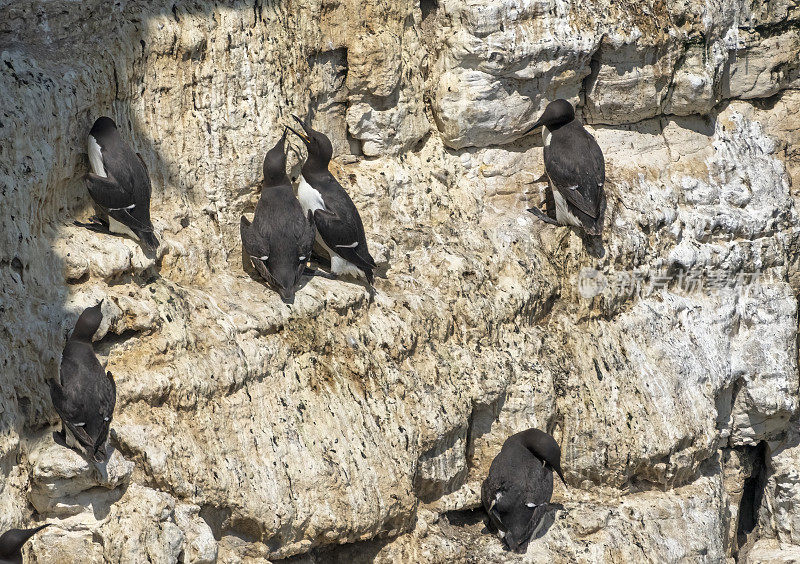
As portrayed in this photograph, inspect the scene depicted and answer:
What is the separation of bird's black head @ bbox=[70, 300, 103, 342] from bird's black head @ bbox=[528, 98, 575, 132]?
4206 millimetres

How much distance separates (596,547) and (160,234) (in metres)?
3.81

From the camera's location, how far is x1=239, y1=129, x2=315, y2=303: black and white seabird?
25.7 ft

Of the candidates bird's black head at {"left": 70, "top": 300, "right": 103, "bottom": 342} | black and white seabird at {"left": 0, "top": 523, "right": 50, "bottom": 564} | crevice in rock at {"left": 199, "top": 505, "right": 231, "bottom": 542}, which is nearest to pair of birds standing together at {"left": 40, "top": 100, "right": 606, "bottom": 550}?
bird's black head at {"left": 70, "top": 300, "right": 103, "bottom": 342}

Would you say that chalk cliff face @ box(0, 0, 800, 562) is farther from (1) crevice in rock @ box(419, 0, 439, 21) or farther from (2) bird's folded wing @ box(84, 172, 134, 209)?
(2) bird's folded wing @ box(84, 172, 134, 209)

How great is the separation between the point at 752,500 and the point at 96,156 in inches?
286

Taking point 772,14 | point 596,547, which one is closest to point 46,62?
point 596,547

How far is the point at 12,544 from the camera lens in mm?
5988

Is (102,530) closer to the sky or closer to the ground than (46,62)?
closer to the ground

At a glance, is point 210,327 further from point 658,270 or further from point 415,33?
point 658,270

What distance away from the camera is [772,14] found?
1028cm

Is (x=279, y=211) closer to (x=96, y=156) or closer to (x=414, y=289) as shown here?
(x=414, y=289)

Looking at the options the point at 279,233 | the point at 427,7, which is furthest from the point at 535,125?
the point at 279,233

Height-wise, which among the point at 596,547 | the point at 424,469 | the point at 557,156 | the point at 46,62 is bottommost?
the point at 596,547

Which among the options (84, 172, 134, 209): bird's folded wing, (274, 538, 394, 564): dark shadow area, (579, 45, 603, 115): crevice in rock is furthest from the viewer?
(579, 45, 603, 115): crevice in rock
